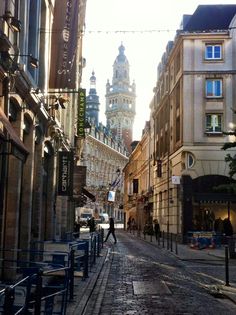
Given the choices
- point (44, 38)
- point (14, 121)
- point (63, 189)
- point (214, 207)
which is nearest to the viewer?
point (14, 121)

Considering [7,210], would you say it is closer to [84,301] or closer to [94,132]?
[84,301]

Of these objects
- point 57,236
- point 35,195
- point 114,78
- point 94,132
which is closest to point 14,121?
point 35,195

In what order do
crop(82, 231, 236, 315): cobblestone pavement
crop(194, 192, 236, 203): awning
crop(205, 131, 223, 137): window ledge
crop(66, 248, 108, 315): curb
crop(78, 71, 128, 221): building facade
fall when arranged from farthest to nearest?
crop(78, 71, 128, 221): building facade < crop(205, 131, 223, 137): window ledge < crop(194, 192, 236, 203): awning < crop(82, 231, 236, 315): cobblestone pavement < crop(66, 248, 108, 315): curb

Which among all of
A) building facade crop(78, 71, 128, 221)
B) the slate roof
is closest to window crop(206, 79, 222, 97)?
the slate roof

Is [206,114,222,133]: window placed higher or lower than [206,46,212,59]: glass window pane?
lower

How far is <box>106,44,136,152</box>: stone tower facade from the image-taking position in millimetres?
163000

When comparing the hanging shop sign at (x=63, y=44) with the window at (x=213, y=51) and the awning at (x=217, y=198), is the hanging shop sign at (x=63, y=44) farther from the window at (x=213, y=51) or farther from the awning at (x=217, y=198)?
the window at (x=213, y=51)

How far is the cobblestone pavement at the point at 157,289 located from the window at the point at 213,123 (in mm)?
16071

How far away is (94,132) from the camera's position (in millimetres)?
111062

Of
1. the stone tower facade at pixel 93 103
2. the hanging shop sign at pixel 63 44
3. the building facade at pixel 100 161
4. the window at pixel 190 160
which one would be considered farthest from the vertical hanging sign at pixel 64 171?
the stone tower facade at pixel 93 103

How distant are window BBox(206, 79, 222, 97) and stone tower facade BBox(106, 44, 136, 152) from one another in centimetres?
11985

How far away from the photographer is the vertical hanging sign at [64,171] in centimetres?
2539

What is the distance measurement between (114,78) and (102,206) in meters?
67.2

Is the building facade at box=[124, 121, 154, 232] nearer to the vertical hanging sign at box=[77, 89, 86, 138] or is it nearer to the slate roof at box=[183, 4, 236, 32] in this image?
the slate roof at box=[183, 4, 236, 32]
